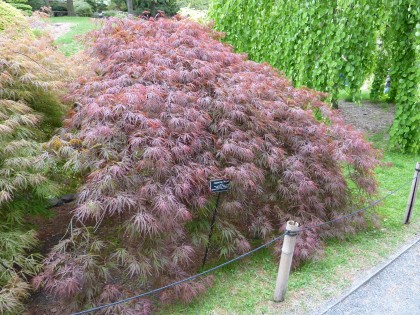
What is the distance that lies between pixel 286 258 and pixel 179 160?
1119 millimetres

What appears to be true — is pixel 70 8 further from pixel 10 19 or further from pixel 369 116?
pixel 369 116

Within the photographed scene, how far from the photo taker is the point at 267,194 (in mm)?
3611

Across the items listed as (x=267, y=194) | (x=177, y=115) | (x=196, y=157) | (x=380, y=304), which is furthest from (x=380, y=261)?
(x=177, y=115)

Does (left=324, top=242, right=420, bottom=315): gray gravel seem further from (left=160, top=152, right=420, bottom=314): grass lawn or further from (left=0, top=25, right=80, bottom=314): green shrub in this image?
(left=0, top=25, right=80, bottom=314): green shrub

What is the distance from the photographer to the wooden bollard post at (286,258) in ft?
8.86

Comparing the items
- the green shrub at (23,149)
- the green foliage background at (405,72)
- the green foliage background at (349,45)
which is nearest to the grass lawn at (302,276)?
the green shrub at (23,149)

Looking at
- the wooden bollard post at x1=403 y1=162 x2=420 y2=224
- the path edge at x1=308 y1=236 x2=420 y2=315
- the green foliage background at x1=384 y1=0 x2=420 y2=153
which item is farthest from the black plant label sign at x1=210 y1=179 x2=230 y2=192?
the green foliage background at x1=384 y1=0 x2=420 y2=153

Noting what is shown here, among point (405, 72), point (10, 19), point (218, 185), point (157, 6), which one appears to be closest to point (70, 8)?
point (157, 6)

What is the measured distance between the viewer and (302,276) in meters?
3.27

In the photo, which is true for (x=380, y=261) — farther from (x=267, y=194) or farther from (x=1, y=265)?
(x=1, y=265)

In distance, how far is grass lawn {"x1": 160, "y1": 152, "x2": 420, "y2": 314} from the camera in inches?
113

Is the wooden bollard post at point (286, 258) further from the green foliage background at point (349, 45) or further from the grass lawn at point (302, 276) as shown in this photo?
the green foliage background at point (349, 45)

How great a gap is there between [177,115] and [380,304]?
2278mm

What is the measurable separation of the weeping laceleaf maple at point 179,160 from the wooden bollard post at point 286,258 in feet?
1.54
